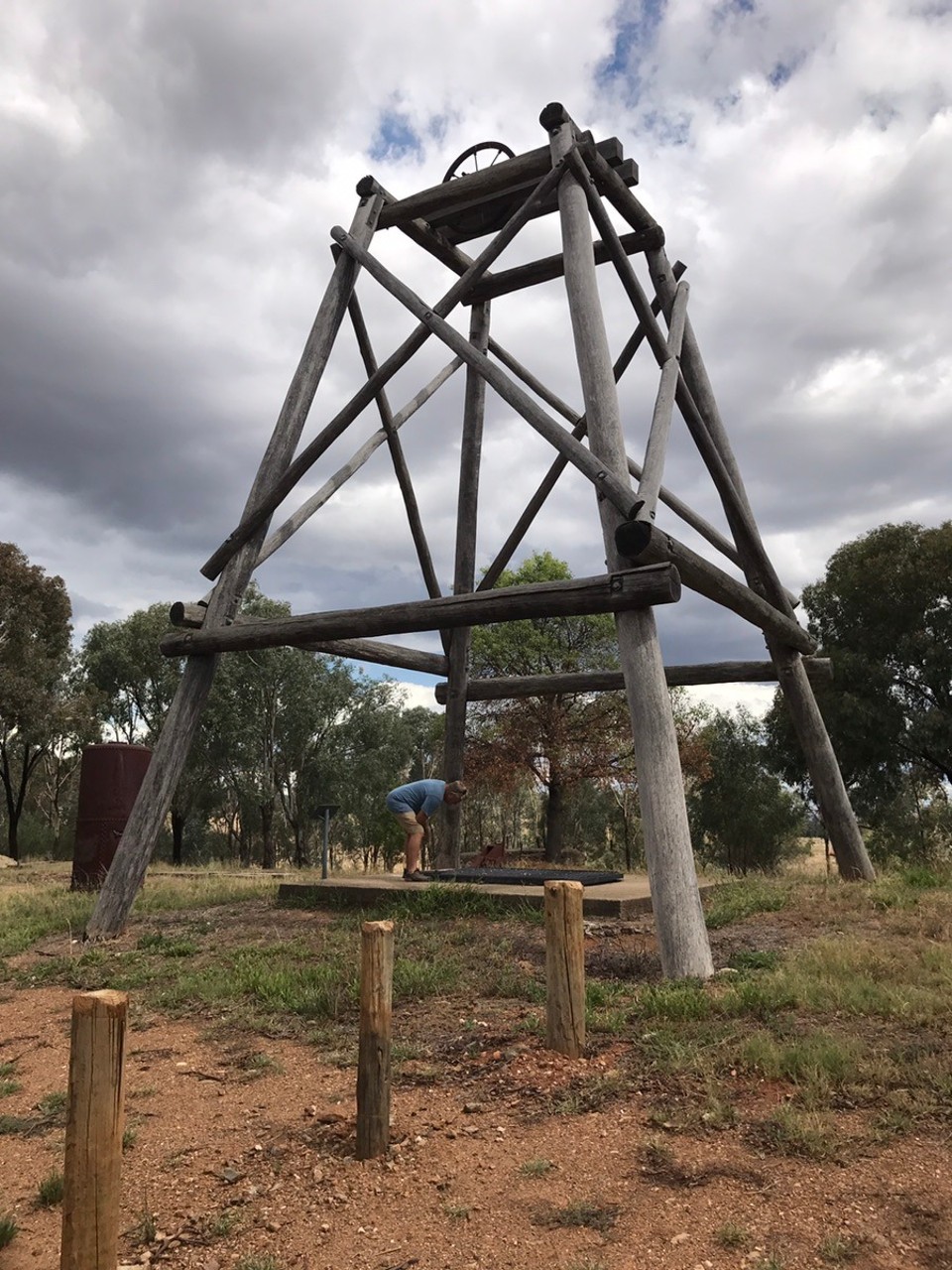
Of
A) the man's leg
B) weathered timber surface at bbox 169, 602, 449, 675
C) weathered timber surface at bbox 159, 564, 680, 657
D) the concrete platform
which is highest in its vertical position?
weathered timber surface at bbox 169, 602, 449, 675

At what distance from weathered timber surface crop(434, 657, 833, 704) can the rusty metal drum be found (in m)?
4.73

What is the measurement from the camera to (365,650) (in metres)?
11.0

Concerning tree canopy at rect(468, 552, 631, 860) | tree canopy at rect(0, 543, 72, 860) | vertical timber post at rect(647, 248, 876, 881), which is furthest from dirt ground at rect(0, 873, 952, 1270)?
tree canopy at rect(0, 543, 72, 860)

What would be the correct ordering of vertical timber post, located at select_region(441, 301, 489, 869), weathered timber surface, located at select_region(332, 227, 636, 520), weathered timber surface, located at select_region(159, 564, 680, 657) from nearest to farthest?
weathered timber surface, located at select_region(159, 564, 680, 657)
weathered timber surface, located at select_region(332, 227, 636, 520)
vertical timber post, located at select_region(441, 301, 489, 869)

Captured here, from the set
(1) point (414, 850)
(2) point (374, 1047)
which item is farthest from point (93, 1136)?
(1) point (414, 850)

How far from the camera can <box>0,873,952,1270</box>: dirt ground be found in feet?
10.3

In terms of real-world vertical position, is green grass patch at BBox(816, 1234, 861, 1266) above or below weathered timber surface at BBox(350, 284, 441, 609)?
below

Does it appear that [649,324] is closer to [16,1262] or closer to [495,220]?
[495,220]

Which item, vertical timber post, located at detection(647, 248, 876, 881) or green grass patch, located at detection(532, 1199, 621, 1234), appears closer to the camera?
green grass patch, located at detection(532, 1199, 621, 1234)

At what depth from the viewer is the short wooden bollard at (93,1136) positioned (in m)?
2.86

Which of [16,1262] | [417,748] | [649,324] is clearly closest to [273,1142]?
[16,1262]

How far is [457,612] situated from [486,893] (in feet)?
8.95

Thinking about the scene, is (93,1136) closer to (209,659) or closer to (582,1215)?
(582,1215)

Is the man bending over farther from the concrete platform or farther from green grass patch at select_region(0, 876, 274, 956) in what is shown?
green grass patch at select_region(0, 876, 274, 956)
